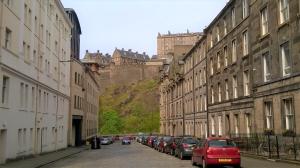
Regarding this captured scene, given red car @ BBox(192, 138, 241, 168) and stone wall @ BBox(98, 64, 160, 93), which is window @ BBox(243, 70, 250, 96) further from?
stone wall @ BBox(98, 64, 160, 93)

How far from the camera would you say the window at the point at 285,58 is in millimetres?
23703

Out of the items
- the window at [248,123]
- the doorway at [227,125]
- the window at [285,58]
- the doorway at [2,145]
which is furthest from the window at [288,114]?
the doorway at [2,145]

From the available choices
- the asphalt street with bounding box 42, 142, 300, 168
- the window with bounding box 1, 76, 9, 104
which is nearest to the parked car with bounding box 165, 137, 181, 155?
the asphalt street with bounding box 42, 142, 300, 168

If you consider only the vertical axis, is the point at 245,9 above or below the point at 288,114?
above

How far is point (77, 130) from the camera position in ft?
192

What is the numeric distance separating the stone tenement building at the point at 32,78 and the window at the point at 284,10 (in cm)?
1591

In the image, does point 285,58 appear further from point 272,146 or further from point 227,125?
point 227,125

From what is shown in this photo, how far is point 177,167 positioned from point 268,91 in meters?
8.54

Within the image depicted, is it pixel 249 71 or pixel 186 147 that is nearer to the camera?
pixel 186 147

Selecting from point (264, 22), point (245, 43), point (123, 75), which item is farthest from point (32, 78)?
point (123, 75)

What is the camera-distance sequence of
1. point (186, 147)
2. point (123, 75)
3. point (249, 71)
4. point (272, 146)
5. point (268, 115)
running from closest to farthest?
point (272, 146) < point (268, 115) < point (186, 147) < point (249, 71) < point (123, 75)

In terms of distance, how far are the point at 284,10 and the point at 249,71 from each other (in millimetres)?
7336

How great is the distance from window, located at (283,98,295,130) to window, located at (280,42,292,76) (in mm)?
1593

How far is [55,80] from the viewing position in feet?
140
